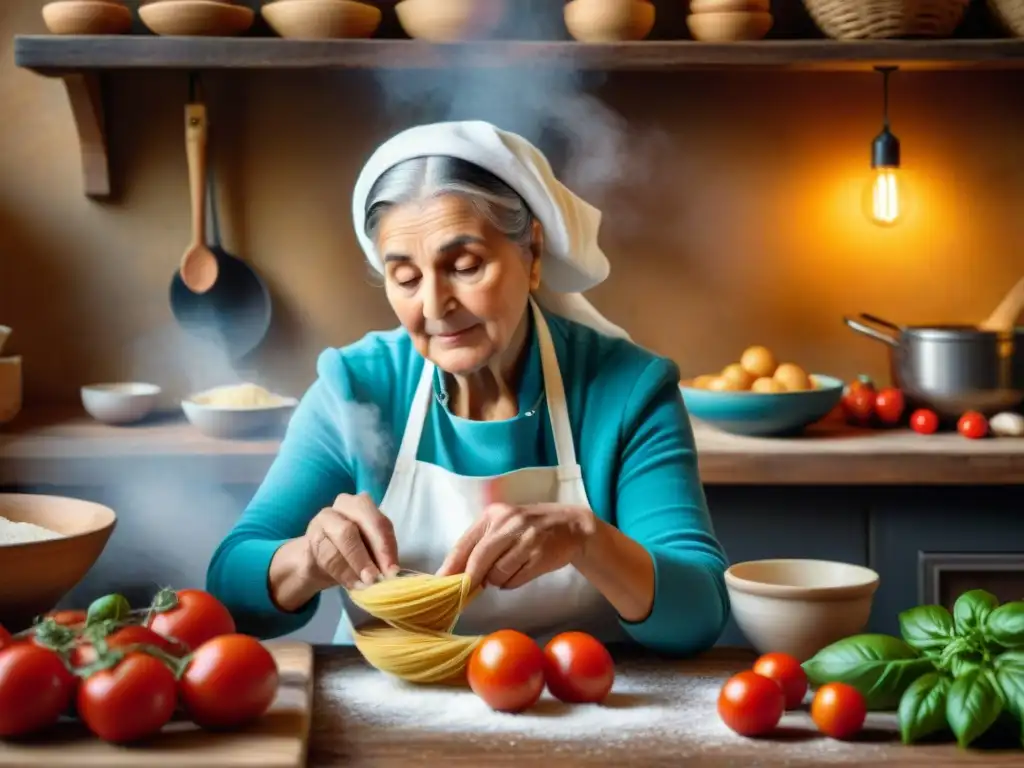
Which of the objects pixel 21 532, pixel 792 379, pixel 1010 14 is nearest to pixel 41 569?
pixel 21 532

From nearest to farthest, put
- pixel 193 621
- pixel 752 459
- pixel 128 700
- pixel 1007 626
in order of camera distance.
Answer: pixel 128 700
pixel 1007 626
pixel 193 621
pixel 752 459

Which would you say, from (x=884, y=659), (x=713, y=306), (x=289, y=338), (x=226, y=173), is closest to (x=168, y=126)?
(x=226, y=173)

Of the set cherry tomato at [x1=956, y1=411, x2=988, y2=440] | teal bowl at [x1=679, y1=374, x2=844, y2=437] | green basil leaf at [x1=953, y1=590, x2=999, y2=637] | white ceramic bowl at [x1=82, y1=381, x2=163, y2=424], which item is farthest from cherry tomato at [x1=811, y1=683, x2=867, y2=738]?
white ceramic bowl at [x1=82, y1=381, x2=163, y2=424]

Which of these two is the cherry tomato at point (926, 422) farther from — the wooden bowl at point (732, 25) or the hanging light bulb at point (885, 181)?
the wooden bowl at point (732, 25)

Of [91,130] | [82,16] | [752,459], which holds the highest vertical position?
[82,16]

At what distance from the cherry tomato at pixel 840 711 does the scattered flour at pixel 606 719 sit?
0.04 feet

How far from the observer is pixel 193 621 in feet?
4.51

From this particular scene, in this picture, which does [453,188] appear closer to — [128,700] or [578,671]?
[578,671]

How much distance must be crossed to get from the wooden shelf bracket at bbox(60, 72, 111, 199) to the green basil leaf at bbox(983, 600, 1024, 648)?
245cm

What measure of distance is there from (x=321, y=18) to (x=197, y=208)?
0.58 m

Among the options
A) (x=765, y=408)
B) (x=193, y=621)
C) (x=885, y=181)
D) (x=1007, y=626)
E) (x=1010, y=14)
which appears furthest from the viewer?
(x=885, y=181)

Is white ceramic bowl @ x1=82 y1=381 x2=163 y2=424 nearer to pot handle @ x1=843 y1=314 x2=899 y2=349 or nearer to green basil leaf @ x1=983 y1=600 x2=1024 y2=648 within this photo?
pot handle @ x1=843 y1=314 x2=899 y2=349

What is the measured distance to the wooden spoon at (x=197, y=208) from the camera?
311cm

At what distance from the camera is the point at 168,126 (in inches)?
128
